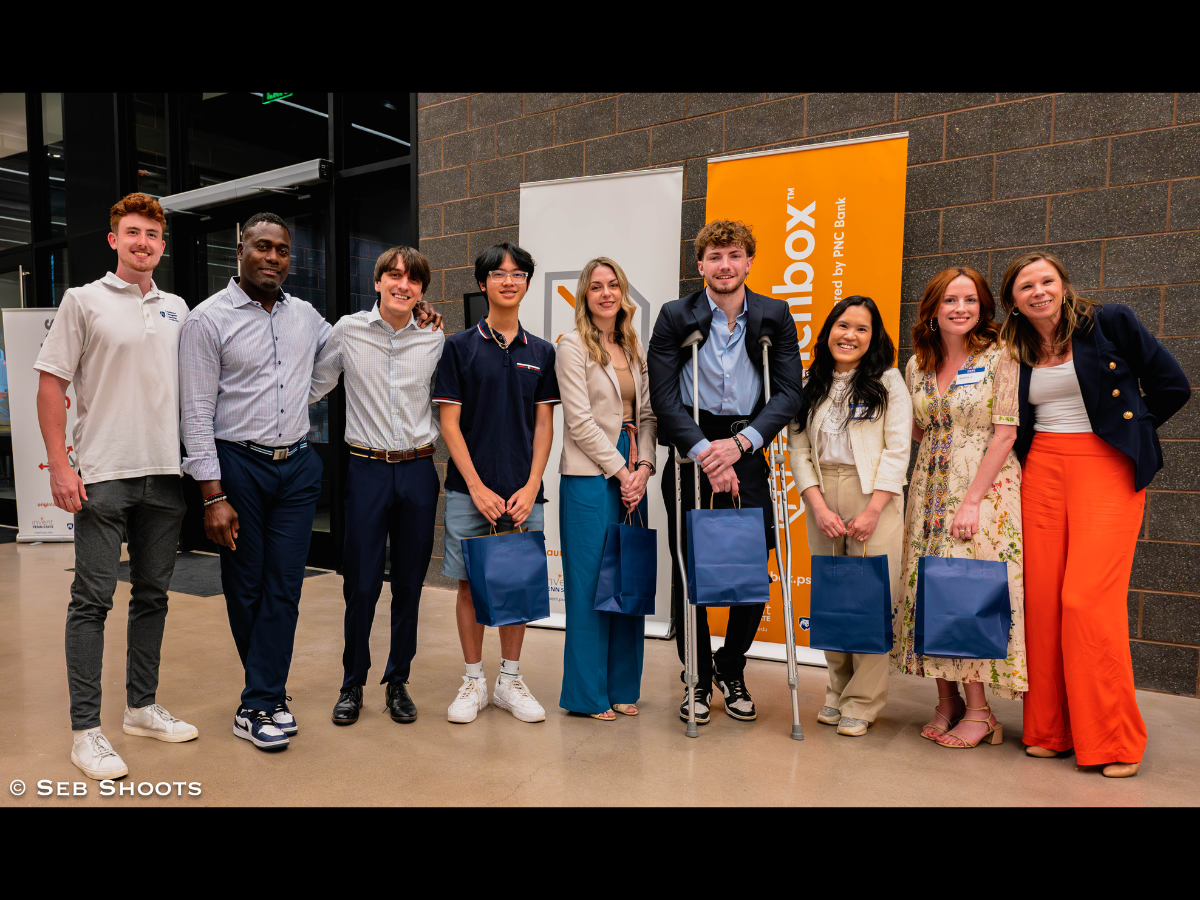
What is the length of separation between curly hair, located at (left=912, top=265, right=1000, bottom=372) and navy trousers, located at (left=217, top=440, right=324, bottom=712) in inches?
85.9

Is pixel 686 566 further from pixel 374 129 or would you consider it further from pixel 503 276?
pixel 374 129

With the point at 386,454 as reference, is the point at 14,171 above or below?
above

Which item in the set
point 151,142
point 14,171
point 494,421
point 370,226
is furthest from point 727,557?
point 14,171

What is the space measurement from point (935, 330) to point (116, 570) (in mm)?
2797

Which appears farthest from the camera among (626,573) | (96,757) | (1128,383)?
(626,573)

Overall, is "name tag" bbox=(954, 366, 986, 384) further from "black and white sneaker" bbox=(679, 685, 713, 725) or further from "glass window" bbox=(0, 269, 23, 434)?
"glass window" bbox=(0, 269, 23, 434)

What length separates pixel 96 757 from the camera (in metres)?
2.23

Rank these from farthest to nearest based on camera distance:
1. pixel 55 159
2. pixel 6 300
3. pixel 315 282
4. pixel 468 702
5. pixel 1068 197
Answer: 1. pixel 6 300
2. pixel 55 159
3. pixel 315 282
4. pixel 1068 197
5. pixel 468 702

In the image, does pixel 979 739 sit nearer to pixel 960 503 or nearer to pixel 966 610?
pixel 966 610

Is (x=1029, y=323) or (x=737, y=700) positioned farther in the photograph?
(x=737, y=700)

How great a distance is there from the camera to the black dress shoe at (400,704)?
271 cm

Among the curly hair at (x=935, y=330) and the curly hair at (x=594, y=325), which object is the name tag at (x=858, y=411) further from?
the curly hair at (x=594, y=325)

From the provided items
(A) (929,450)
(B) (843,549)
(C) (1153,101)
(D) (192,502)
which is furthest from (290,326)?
(D) (192,502)

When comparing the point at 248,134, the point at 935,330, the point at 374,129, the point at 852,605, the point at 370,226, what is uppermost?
the point at 248,134
